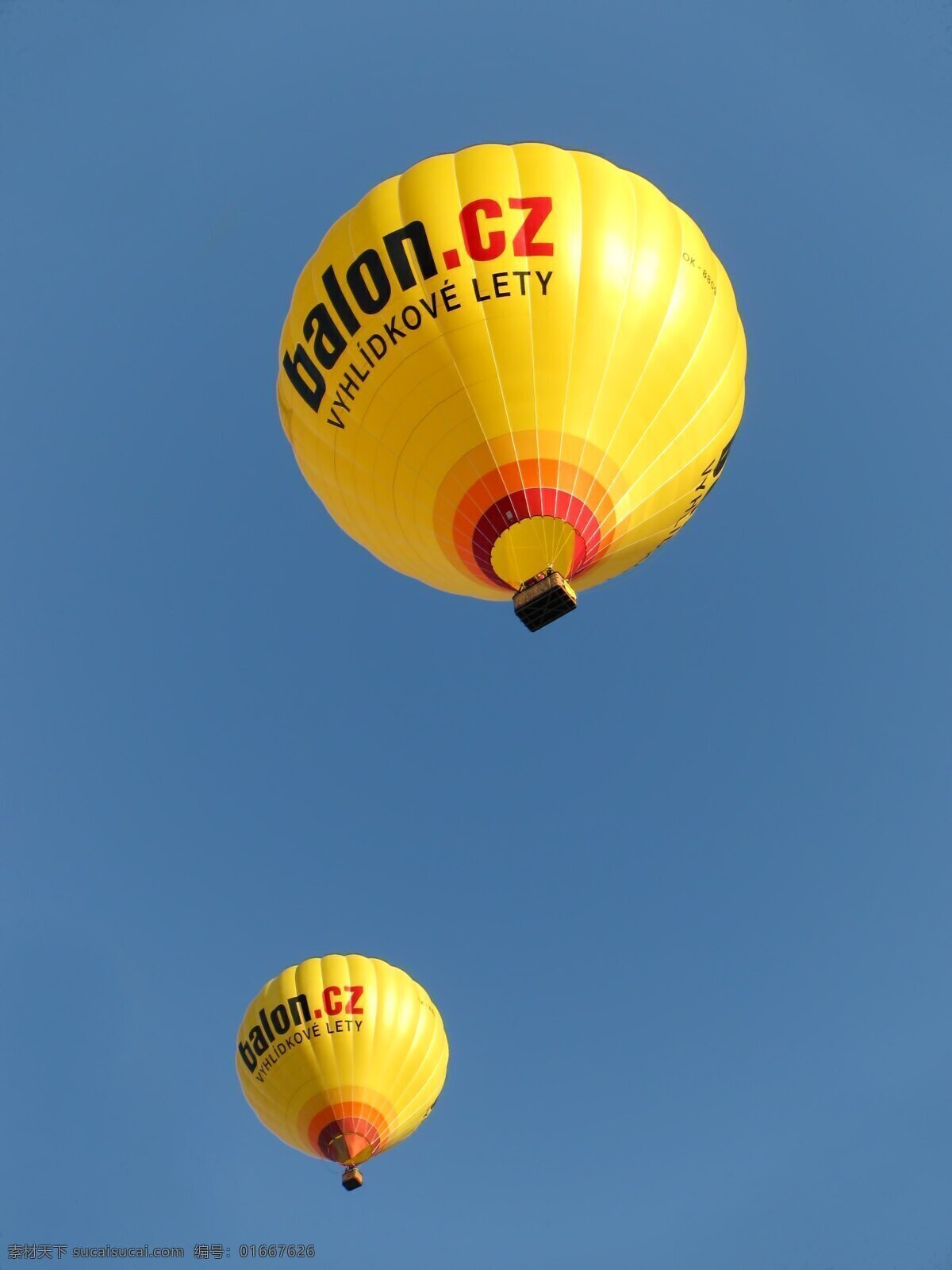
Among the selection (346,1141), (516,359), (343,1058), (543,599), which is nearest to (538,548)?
(543,599)

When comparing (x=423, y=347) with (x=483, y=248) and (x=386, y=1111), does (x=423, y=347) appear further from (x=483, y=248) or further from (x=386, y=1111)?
(x=386, y=1111)

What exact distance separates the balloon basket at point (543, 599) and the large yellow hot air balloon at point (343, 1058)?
8830mm

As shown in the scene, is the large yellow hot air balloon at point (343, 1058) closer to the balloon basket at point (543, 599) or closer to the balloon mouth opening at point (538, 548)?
the balloon basket at point (543, 599)

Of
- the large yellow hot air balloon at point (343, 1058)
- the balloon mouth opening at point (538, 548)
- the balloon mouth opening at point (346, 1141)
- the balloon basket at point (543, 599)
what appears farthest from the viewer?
the large yellow hot air balloon at point (343, 1058)

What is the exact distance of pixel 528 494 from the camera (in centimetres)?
1159

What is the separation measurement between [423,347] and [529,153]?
2.89m

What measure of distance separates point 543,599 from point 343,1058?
9273 millimetres

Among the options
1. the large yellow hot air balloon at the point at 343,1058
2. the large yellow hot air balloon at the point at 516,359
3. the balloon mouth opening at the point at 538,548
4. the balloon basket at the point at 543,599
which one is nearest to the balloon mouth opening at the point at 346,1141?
the large yellow hot air balloon at the point at 343,1058

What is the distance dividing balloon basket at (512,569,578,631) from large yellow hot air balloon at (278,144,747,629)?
2cm

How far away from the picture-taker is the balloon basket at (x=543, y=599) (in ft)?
37.8

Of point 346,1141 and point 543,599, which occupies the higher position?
point 543,599

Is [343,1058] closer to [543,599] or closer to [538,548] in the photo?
[543,599]

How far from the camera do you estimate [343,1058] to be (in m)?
16.8

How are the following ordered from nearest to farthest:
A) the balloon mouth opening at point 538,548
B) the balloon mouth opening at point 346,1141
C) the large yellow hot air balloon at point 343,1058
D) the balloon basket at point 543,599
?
1. the balloon basket at point 543,599
2. the balloon mouth opening at point 538,548
3. the balloon mouth opening at point 346,1141
4. the large yellow hot air balloon at point 343,1058
